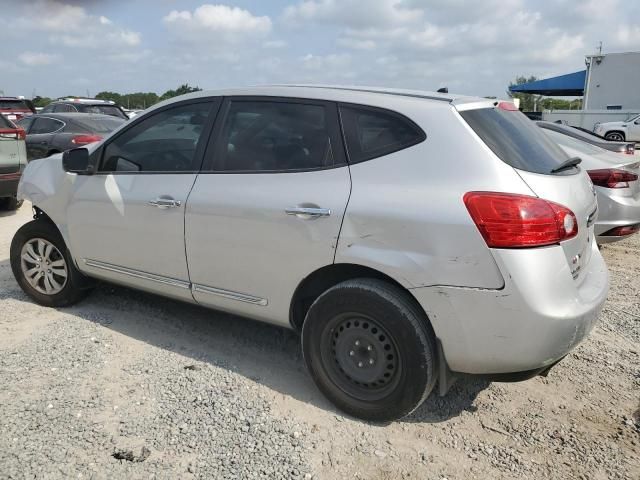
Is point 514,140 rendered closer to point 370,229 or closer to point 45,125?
point 370,229

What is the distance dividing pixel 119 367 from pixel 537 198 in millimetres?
2667

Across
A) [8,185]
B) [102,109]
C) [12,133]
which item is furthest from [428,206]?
[102,109]

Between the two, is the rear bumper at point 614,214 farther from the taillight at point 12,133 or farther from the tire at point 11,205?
the tire at point 11,205

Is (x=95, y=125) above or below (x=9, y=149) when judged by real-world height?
above

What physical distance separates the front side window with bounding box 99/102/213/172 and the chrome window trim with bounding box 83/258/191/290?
69 centimetres

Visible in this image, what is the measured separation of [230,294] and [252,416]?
76 centimetres

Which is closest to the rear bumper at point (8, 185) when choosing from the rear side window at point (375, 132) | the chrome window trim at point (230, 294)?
the chrome window trim at point (230, 294)

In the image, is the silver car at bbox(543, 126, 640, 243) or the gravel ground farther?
the silver car at bbox(543, 126, 640, 243)

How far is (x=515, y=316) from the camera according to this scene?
8.30 feet

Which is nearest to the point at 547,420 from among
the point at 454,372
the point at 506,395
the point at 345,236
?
the point at 506,395

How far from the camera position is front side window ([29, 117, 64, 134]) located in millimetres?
10516

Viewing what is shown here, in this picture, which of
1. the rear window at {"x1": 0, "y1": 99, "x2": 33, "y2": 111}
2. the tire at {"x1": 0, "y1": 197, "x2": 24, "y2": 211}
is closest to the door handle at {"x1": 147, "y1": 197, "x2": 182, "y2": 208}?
the tire at {"x1": 0, "y1": 197, "x2": 24, "y2": 211}

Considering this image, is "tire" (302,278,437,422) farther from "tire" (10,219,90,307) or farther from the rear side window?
"tire" (10,219,90,307)

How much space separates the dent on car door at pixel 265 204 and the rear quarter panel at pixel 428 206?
155 mm
